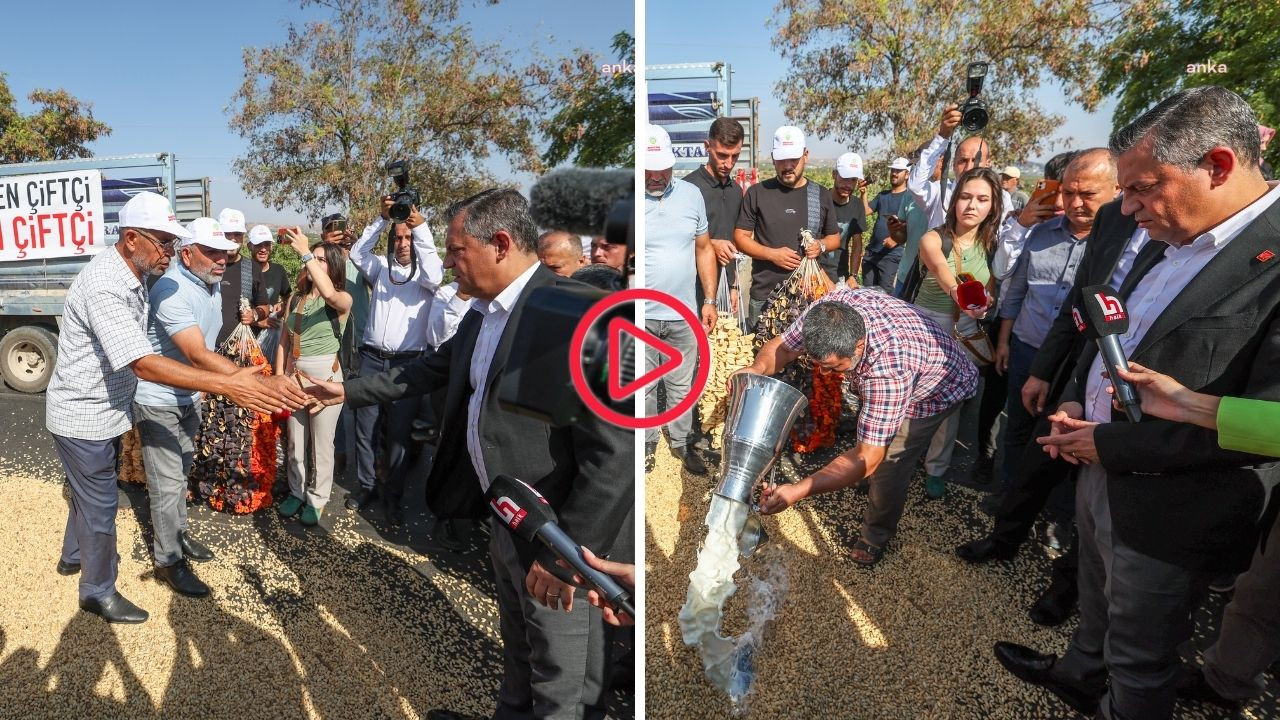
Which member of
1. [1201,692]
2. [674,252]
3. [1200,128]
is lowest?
[1201,692]

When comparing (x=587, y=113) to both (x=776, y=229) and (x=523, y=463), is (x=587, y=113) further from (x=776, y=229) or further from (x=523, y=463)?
(x=776, y=229)

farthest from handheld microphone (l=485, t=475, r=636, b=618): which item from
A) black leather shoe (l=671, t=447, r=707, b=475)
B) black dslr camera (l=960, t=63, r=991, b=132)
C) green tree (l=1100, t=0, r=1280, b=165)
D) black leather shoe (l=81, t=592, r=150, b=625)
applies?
green tree (l=1100, t=0, r=1280, b=165)

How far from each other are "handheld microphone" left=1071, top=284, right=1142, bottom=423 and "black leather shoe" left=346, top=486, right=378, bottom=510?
2311mm

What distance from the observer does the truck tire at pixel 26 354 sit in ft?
7.01

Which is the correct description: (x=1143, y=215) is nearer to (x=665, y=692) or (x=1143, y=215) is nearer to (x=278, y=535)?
(x=665, y=692)

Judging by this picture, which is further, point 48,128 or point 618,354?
point 48,128

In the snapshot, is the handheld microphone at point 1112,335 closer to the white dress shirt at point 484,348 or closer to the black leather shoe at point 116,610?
the white dress shirt at point 484,348

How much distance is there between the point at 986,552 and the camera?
8.91 feet

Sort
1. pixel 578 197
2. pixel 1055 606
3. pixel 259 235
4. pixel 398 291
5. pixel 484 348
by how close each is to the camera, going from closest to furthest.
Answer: pixel 578 197, pixel 484 348, pixel 259 235, pixel 398 291, pixel 1055 606

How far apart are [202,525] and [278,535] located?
320 millimetres

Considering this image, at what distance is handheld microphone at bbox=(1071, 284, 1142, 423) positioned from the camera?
4.95 ft

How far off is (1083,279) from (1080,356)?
0.23m

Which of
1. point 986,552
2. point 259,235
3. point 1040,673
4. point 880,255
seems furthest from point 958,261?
point 880,255

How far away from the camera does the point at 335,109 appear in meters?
1.37
